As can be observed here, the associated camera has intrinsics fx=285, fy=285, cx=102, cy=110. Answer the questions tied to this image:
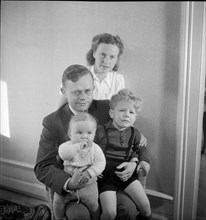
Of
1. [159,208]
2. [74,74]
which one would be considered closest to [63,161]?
[74,74]

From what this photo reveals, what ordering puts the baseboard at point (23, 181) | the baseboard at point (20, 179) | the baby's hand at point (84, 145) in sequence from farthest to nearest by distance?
the baseboard at point (20, 179) < the baseboard at point (23, 181) < the baby's hand at point (84, 145)

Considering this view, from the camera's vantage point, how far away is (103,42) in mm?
1542

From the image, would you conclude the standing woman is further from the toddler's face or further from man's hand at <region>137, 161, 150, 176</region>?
man's hand at <region>137, 161, 150, 176</region>

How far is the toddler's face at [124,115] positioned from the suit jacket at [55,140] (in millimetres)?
55

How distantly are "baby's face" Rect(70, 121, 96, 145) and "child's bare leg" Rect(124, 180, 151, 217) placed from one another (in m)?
0.33

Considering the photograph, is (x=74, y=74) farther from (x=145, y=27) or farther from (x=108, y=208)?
(x=108, y=208)

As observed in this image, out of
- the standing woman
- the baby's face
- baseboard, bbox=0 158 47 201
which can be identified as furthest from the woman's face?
baseboard, bbox=0 158 47 201

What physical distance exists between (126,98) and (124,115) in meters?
0.09

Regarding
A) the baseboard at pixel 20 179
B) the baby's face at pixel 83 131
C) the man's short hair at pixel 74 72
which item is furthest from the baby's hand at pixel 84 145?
the baseboard at pixel 20 179

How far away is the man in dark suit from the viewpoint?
149 cm

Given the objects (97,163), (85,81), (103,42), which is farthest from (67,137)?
(103,42)

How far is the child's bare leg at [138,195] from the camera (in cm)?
151

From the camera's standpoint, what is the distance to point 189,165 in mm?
1575

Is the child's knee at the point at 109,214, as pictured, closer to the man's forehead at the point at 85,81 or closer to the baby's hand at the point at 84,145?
the baby's hand at the point at 84,145
